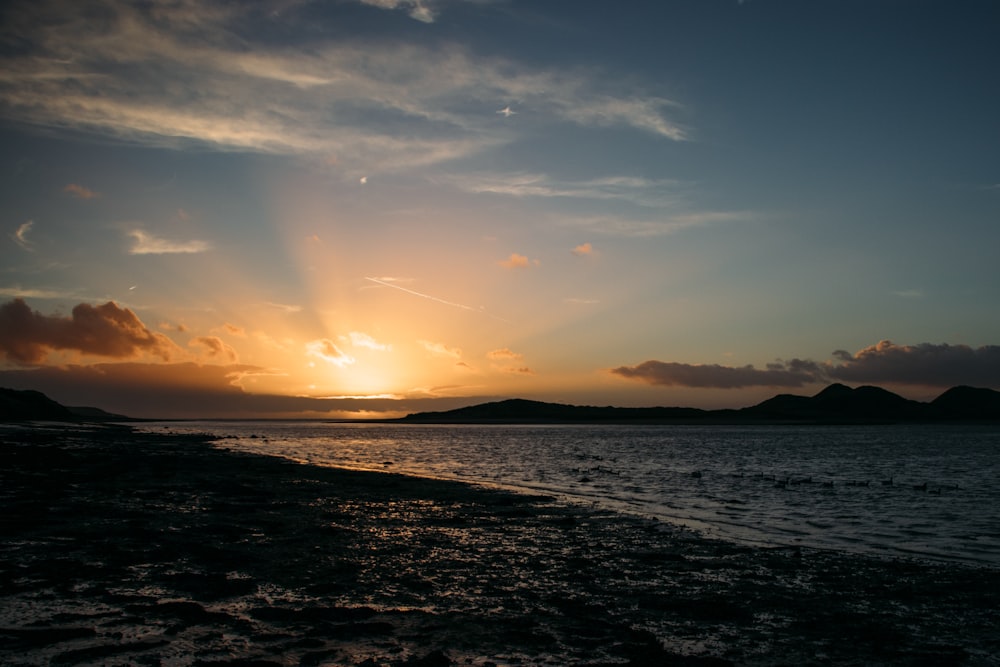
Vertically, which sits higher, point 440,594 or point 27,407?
point 440,594

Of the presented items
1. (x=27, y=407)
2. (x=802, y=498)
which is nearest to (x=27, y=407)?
(x=27, y=407)

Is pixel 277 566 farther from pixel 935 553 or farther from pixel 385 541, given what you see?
pixel 935 553

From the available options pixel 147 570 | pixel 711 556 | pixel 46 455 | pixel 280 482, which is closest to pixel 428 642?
pixel 147 570

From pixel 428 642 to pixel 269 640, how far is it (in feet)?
7.85

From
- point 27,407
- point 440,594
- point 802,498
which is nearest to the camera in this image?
point 440,594

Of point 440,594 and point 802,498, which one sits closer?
point 440,594

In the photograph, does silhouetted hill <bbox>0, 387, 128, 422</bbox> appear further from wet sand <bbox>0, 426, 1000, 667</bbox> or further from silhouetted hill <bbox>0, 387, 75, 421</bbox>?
wet sand <bbox>0, 426, 1000, 667</bbox>

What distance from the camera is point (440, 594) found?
13.2 m

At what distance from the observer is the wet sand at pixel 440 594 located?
978cm

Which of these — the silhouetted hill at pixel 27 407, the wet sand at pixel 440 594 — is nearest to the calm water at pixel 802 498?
the wet sand at pixel 440 594

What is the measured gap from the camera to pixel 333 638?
33.1 feet

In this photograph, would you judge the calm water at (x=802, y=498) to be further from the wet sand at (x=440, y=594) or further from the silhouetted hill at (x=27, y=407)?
the silhouetted hill at (x=27, y=407)

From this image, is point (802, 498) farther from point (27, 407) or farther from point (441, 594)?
point (27, 407)

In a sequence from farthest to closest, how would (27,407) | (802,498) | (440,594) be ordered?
1. (27,407)
2. (802,498)
3. (440,594)
